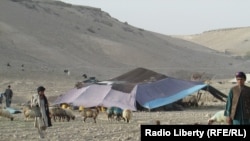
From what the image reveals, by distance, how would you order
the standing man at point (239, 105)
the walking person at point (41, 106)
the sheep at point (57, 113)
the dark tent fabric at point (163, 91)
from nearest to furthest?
the standing man at point (239, 105), the walking person at point (41, 106), the sheep at point (57, 113), the dark tent fabric at point (163, 91)

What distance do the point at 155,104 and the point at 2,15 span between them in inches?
1868

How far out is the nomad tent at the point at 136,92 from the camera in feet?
77.8

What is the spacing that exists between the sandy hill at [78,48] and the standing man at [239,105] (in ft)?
107

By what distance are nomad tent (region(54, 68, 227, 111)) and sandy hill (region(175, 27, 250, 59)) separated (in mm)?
83774

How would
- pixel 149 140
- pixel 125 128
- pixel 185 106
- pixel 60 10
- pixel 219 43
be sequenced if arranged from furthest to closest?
pixel 219 43 < pixel 60 10 < pixel 185 106 < pixel 125 128 < pixel 149 140

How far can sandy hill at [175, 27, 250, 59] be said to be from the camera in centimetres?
11810

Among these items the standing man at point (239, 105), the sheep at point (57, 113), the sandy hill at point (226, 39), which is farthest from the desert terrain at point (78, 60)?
the sandy hill at point (226, 39)

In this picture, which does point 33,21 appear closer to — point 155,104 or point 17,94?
point 17,94

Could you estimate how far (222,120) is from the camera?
54.0 feet

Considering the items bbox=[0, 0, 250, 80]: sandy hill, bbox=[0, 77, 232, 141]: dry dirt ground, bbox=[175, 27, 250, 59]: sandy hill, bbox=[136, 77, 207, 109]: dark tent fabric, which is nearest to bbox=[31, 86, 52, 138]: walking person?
bbox=[0, 77, 232, 141]: dry dirt ground

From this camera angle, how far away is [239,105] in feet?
29.9

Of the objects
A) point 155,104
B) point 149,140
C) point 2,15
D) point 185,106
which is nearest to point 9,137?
point 149,140

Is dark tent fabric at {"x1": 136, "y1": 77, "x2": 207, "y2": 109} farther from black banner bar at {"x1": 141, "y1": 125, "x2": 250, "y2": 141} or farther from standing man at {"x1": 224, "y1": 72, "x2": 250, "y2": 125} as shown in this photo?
black banner bar at {"x1": 141, "y1": 125, "x2": 250, "y2": 141}

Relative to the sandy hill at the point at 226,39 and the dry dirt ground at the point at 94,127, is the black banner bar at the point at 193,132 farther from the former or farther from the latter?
the sandy hill at the point at 226,39
